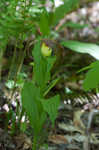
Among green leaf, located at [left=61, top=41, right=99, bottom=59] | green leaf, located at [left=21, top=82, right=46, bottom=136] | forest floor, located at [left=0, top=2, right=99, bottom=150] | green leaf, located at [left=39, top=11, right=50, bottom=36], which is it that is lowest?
forest floor, located at [left=0, top=2, right=99, bottom=150]

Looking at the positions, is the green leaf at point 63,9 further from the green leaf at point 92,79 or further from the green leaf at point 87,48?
the green leaf at point 92,79

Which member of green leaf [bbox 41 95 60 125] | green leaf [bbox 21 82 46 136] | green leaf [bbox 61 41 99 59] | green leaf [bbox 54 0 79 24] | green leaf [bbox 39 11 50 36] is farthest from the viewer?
green leaf [bbox 54 0 79 24]

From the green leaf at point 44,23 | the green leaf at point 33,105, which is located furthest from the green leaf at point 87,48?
the green leaf at point 33,105

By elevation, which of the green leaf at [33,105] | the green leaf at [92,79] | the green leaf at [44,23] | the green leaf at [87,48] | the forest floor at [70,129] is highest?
the green leaf at [44,23]

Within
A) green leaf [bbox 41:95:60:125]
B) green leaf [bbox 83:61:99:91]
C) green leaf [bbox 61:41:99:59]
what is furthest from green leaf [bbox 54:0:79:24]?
green leaf [bbox 41:95:60:125]

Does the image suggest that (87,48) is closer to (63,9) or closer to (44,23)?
(44,23)

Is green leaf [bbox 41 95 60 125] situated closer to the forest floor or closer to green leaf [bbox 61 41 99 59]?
the forest floor

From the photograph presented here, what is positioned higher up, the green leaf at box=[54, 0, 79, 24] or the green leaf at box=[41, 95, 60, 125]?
the green leaf at box=[54, 0, 79, 24]

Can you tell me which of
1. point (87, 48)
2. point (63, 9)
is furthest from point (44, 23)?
point (63, 9)

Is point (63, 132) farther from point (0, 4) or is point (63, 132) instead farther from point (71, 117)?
point (0, 4)
